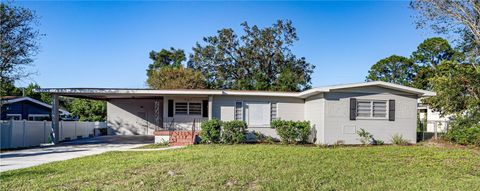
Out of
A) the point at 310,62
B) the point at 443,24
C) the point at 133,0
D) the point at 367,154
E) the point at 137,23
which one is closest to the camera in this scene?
the point at 367,154

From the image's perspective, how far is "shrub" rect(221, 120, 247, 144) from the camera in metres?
15.5

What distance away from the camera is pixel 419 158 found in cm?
1038

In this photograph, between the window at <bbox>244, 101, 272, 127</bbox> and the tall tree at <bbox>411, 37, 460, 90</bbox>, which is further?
the tall tree at <bbox>411, 37, 460, 90</bbox>

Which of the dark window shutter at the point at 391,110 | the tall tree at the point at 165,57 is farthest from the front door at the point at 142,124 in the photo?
the tall tree at the point at 165,57

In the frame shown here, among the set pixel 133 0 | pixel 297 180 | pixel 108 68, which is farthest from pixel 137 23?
pixel 297 180

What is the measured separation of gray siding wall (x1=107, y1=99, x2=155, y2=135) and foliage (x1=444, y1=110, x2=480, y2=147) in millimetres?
16975

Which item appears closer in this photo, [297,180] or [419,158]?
[297,180]

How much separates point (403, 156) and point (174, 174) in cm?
705

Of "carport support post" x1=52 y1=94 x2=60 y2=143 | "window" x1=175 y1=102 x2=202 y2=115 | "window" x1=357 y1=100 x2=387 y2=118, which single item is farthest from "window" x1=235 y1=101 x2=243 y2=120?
"carport support post" x1=52 y1=94 x2=60 y2=143

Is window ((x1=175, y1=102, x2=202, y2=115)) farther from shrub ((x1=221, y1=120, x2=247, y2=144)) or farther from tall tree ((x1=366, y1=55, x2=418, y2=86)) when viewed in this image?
tall tree ((x1=366, y1=55, x2=418, y2=86))

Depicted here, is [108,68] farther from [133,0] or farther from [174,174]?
[174,174]

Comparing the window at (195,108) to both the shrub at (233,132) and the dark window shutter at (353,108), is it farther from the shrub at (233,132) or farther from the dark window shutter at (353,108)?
the dark window shutter at (353,108)

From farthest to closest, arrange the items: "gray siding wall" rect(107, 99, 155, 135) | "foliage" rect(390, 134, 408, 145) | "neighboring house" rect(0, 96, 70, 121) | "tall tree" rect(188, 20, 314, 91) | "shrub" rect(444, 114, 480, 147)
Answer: "tall tree" rect(188, 20, 314, 91) < "gray siding wall" rect(107, 99, 155, 135) < "neighboring house" rect(0, 96, 70, 121) < "foliage" rect(390, 134, 408, 145) < "shrub" rect(444, 114, 480, 147)

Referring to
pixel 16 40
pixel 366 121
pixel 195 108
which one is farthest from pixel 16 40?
pixel 366 121
